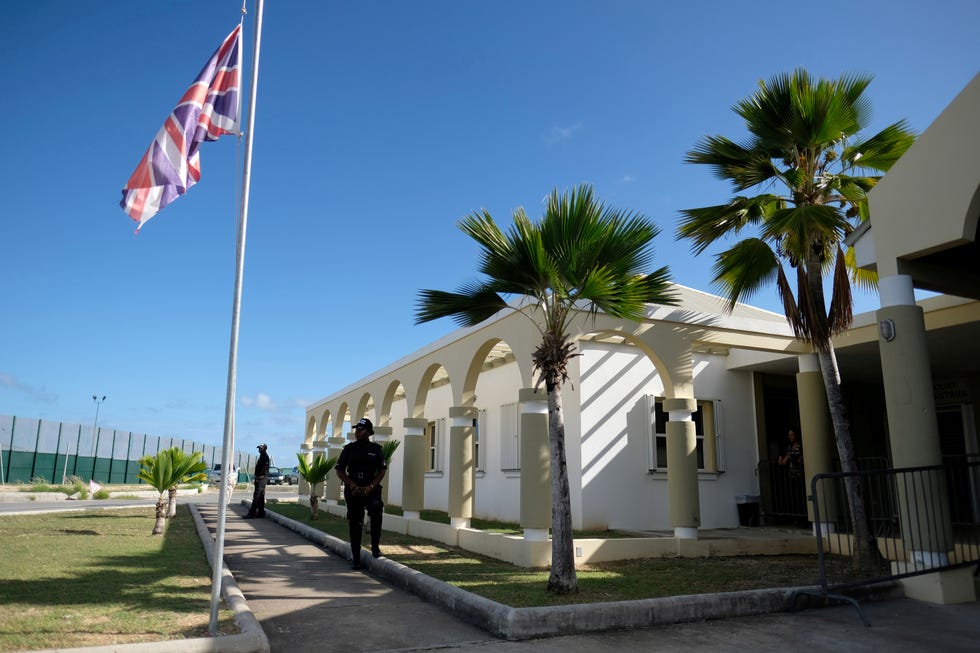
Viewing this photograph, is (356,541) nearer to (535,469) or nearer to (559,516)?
(535,469)

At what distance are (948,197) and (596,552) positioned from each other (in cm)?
587

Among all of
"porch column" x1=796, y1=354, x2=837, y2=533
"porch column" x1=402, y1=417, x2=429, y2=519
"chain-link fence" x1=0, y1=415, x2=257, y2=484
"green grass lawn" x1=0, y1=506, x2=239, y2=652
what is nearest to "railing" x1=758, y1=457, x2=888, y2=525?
"porch column" x1=796, y1=354, x2=837, y2=533

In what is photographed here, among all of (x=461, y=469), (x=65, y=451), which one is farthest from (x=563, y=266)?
(x=65, y=451)

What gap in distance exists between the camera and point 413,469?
42.7 feet

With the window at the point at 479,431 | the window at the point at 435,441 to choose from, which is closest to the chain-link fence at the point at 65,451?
the window at the point at 435,441

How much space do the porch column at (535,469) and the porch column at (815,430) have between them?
4.48m

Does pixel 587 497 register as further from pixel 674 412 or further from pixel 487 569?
pixel 487 569

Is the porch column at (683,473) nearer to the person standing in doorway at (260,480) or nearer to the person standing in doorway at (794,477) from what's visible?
the person standing in doorway at (794,477)

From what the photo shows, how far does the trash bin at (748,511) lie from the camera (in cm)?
1343

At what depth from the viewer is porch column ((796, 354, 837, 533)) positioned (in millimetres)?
10555

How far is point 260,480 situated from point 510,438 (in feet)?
21.5

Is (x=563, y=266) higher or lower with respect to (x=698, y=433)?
higher

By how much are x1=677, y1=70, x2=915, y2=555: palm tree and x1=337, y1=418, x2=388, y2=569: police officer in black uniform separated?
17.7ft

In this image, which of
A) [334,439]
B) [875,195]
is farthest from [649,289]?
[334,439]
